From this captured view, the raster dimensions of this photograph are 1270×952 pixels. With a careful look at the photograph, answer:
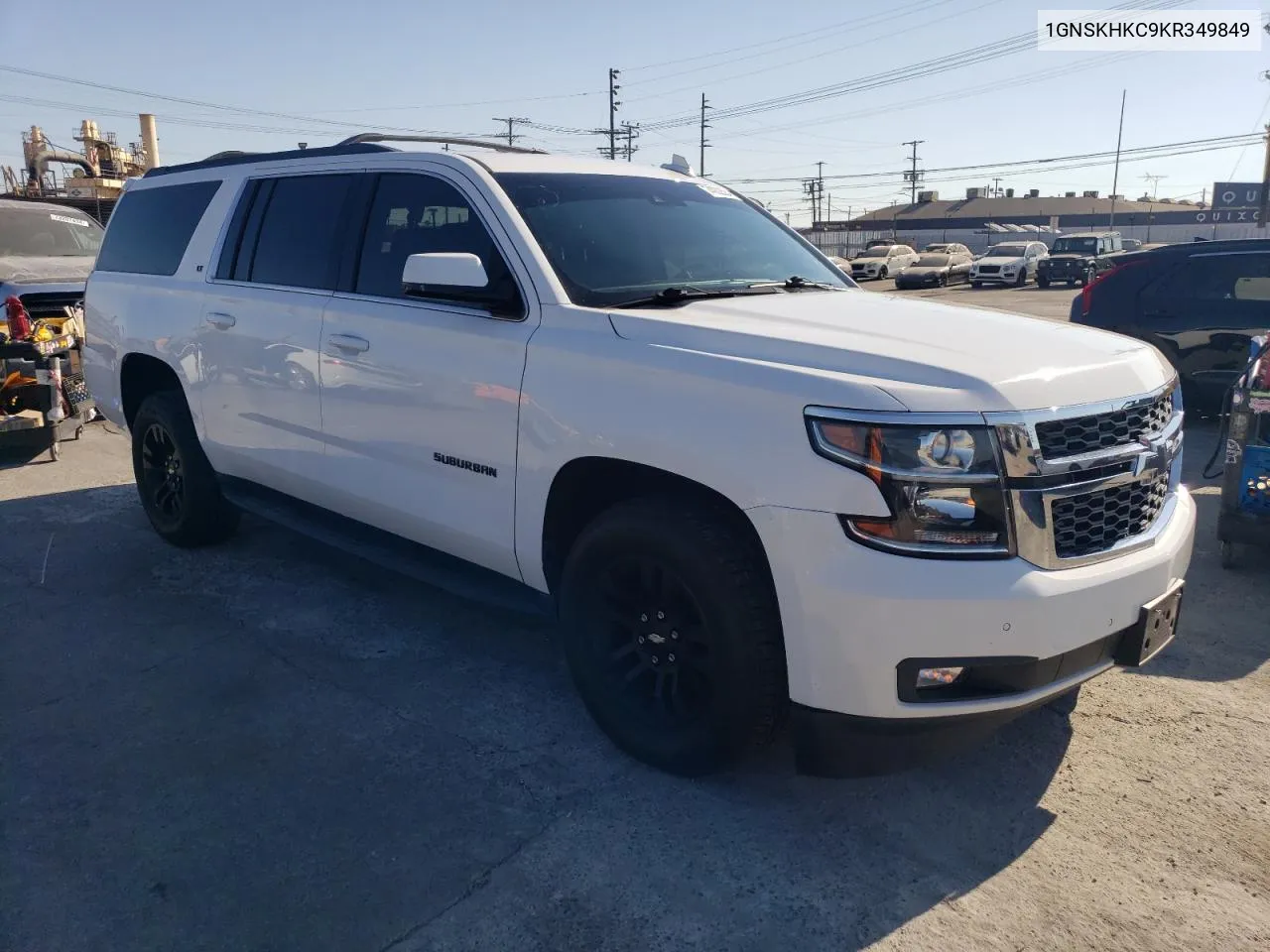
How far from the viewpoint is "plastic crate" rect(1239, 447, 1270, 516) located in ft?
16.4

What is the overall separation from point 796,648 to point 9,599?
164 inches

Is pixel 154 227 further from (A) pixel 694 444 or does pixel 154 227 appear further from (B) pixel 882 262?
(B) pixel 882 262

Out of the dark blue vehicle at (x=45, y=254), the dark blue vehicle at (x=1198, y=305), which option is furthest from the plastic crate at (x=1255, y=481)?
the dark blue vehicle at (x=45, y=254)

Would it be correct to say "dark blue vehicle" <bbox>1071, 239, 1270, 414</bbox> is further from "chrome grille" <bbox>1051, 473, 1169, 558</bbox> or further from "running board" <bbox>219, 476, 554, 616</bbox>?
"running board" <bbox>219, 476, 554, 616</bbox>

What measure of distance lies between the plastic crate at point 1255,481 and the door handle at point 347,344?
422cm

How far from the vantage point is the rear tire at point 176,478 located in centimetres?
540

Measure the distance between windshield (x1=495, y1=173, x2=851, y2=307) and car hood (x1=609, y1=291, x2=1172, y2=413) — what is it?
292 millimetres

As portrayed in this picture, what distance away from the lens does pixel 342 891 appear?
9.07 ft

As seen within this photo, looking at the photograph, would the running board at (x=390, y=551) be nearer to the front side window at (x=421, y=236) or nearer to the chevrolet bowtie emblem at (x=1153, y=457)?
the front side window at (x=421, y=236)

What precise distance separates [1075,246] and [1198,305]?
3172cm

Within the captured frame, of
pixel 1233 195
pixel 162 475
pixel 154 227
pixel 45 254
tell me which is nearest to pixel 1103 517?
pixel 162 475

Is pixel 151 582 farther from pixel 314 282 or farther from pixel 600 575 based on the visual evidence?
pixel 600 575

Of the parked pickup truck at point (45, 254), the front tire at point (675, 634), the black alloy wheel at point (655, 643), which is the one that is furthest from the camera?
the parked pickup truck at point (45, 254)

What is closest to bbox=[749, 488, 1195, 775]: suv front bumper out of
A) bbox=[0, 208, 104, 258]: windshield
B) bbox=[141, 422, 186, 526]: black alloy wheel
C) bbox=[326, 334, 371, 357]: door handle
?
bbox=[326, 334, 371, 357]: door handle
